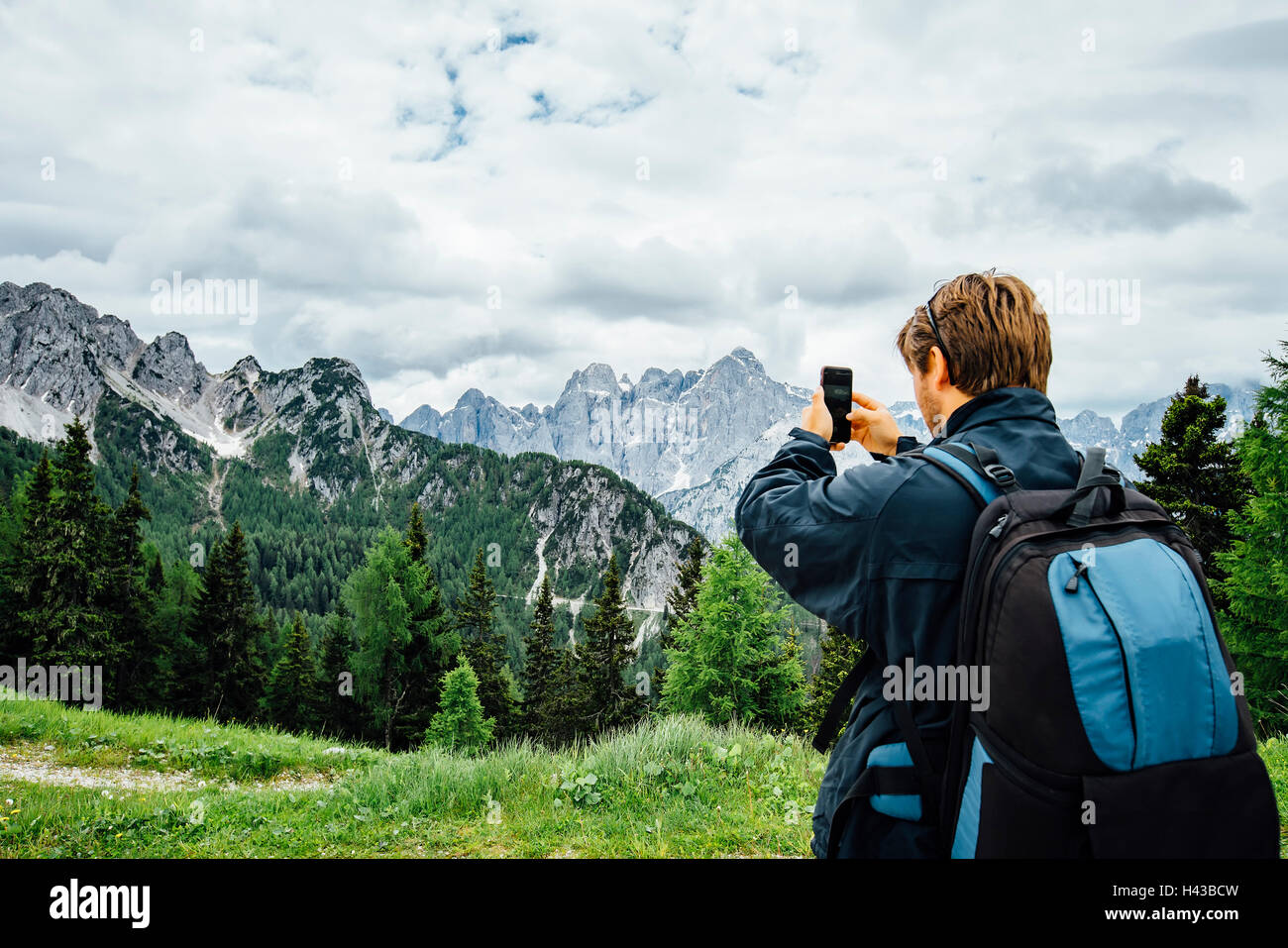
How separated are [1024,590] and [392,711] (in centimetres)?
3751

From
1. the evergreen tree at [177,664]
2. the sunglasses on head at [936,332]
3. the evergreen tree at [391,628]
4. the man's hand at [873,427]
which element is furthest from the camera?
the evergreen tree at [177,664]

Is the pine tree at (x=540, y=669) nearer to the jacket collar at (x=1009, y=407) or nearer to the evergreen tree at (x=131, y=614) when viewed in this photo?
the evergreen tree at (x=131, y=614)

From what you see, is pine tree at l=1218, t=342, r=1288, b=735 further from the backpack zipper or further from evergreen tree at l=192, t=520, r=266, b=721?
evergreen tree at l=192, t=520, r=266, b=721

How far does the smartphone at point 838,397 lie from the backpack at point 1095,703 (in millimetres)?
787

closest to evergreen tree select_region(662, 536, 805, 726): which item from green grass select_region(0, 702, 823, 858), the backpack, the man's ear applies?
green grass select_region(0, 702, 823, 858)

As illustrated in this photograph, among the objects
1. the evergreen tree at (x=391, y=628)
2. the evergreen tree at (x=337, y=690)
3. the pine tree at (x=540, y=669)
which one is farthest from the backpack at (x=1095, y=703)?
the pine tree at (x=540, y=669)

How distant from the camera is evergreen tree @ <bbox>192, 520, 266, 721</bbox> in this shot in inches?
1682

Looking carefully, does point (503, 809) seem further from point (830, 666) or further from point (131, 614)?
point (131, 614)

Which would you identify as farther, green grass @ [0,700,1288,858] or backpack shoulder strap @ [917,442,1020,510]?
green grass @ [0,700,1288,858]

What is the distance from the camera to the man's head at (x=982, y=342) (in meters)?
2.40

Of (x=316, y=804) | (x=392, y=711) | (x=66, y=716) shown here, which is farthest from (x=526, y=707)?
(x=316, y=804)

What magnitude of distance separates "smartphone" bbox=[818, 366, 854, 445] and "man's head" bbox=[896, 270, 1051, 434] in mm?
318
